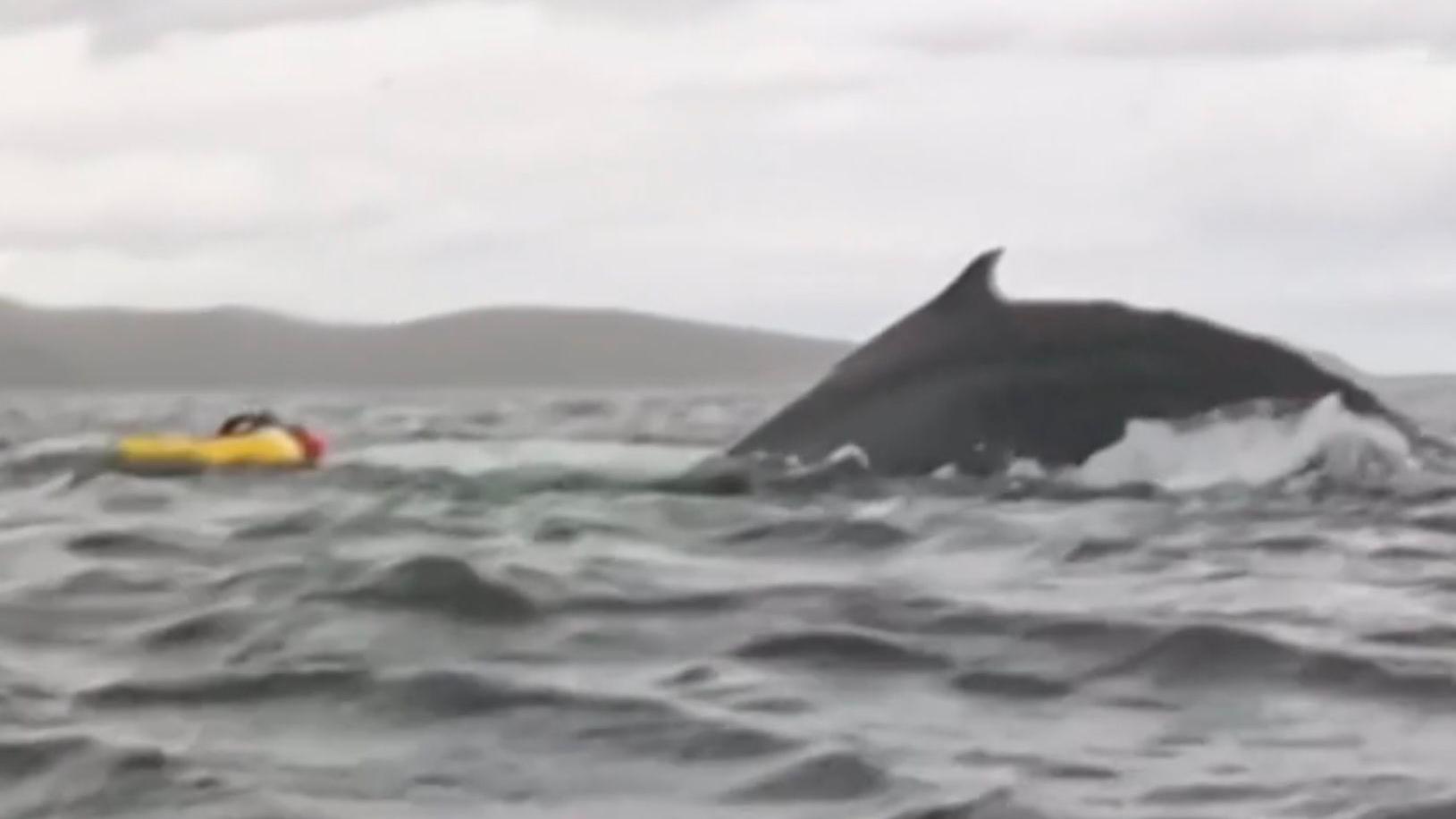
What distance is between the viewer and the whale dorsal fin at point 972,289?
14867 millimetres

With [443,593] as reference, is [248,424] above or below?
above

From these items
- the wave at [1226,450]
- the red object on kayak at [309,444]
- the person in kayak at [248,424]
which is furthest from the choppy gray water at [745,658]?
the person in kayak at [248,424]

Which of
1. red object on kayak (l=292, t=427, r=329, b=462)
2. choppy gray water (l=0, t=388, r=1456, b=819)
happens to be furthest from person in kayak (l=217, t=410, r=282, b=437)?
choppy gray water (l=0, t=388, r=1456, b=819)

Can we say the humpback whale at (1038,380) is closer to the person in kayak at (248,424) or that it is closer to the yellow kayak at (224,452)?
the yellow kayak at (224,452)

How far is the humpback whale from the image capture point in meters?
15.4

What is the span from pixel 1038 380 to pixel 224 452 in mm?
6848

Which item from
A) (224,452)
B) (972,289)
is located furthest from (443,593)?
(224,452)

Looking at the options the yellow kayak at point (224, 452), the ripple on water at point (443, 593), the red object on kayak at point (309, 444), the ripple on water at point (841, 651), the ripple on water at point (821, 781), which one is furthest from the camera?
the red object on kayak at point (309, 444)

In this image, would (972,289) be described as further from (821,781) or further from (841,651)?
(821,781)

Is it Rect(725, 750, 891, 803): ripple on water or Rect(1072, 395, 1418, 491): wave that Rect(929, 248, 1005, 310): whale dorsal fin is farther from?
Rect(725, 750, 891, 803): ripple on water

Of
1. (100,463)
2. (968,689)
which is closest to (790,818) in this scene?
(968,689)

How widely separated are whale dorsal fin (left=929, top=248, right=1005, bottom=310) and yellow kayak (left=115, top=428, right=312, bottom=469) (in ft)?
19.1

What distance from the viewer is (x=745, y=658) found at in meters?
8.33

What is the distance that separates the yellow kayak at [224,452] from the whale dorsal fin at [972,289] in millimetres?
5811
